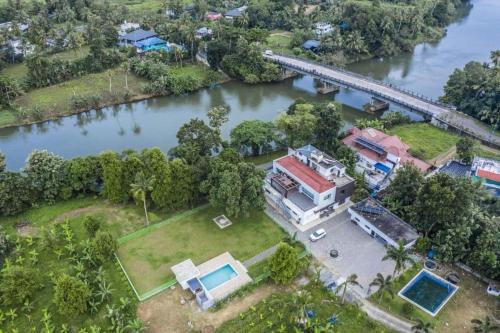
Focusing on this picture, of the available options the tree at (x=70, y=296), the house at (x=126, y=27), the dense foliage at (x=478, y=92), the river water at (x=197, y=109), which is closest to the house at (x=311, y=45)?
the river water at (x=197, y=109)

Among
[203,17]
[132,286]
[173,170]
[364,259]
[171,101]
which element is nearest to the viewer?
[132,286]

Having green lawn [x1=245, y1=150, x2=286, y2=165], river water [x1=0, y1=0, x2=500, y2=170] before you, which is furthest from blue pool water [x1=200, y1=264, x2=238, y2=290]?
river water [x1=0, y1=0, x2=500, y2=170]

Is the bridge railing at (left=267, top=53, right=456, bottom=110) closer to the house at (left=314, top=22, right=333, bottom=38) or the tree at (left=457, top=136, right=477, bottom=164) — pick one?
the tree at (left=457, top=136, right=477, bottom=164)

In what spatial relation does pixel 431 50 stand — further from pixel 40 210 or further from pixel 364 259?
pixel 40 210

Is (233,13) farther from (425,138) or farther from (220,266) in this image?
(220,266)

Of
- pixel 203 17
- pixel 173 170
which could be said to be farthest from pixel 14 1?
pixel 173 170

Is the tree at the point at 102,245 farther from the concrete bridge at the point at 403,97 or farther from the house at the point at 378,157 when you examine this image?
the concrete bridge at the point at 403,97
